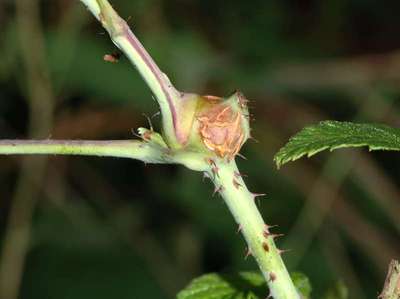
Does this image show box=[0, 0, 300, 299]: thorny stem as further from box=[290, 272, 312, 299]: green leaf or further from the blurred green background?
the blurred green background

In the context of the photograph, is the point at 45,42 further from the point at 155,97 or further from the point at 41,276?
the point at 155,97

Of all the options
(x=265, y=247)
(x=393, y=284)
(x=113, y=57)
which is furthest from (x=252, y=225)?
(x=113, y=57)

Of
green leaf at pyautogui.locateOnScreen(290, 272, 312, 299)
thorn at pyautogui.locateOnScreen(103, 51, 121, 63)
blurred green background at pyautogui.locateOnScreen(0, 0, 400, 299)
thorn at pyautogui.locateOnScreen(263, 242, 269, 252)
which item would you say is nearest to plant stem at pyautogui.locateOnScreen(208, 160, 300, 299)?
thorn at pyautogui.locateOnScreen(263, 242, 269, 252)

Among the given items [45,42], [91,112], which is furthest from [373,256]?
[45,42]

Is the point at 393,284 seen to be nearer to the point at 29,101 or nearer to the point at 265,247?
the point at 265,247

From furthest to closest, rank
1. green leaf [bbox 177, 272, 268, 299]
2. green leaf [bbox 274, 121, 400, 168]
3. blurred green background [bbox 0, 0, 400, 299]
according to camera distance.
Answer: blurred green background [bbox 0, 0, 400, 299], green leaf [bbox 177, 272, 268, 299], green leaf [bbox 274, 121, 400, 168]

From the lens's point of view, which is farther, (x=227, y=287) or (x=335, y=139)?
(x=227, y=287)

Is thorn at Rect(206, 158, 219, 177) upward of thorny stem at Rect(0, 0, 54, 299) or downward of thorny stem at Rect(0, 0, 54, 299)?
downward
